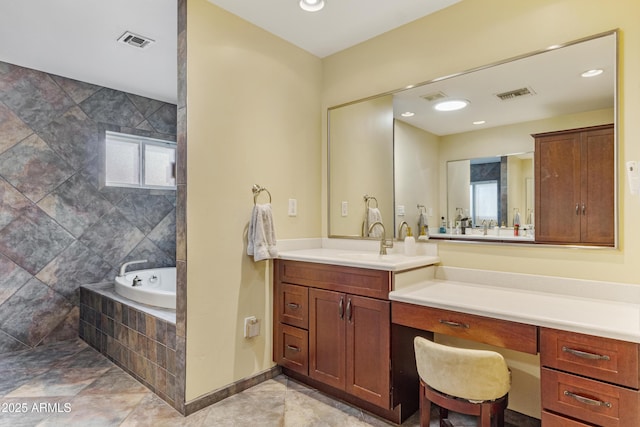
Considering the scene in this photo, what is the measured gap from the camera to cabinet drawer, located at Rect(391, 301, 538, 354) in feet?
4.83

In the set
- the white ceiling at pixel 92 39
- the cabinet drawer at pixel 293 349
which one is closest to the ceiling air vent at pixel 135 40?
the white ceiling at pixel 92 39

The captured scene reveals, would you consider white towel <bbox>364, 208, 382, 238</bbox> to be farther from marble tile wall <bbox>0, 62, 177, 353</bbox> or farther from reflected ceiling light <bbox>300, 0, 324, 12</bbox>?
marble tile wall <bbox>0, 62, 177, 353</bbox>

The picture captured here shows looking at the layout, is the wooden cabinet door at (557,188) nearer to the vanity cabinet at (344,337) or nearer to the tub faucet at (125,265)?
the vanity cabinet at (344,337)

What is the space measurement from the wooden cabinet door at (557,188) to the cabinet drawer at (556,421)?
0.84 metres

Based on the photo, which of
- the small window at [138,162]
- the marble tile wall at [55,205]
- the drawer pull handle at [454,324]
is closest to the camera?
the drawer pull handle at [454,324]

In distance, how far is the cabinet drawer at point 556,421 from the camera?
4.39 ft

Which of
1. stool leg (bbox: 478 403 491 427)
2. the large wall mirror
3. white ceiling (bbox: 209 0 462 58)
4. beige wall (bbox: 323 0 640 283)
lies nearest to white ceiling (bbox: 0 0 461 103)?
white ceiling (bbox: 209 0 462 58)

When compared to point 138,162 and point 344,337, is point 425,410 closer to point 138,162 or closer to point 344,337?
point 344,337

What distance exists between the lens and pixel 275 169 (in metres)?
2.60

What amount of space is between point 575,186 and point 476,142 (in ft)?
1.87

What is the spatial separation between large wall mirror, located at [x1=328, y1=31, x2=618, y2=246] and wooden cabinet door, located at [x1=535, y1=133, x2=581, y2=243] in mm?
11

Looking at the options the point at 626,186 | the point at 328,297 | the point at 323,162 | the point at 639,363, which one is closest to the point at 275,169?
the point at 323,162

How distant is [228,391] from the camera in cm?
226

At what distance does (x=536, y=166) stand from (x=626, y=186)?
381 mm
